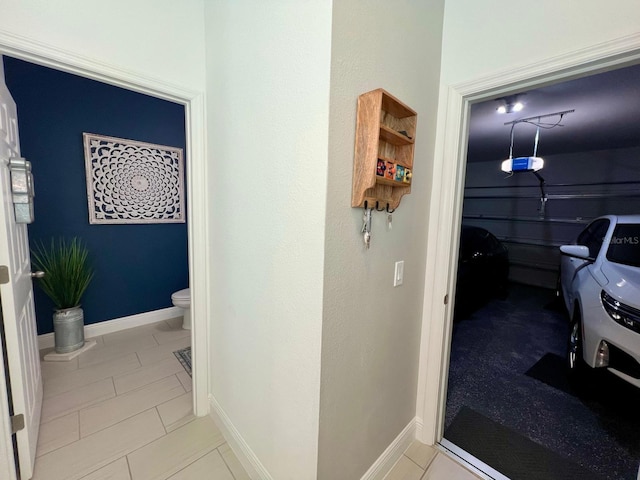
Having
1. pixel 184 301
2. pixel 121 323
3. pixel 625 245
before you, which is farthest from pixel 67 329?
pixel 625 245

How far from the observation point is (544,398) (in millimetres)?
1961

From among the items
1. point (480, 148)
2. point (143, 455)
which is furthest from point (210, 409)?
point (480, 148)

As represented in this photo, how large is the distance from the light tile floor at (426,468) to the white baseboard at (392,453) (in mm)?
29

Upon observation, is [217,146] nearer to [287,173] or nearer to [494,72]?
[287,173]

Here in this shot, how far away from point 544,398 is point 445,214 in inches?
69.6

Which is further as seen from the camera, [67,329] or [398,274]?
[67,329]

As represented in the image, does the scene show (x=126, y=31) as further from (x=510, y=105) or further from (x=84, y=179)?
(x=510, y=105)

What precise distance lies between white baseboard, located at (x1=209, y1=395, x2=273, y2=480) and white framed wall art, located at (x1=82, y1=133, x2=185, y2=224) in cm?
213

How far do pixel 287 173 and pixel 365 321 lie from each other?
2.28 ft

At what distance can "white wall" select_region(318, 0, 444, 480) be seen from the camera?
0.90 metres

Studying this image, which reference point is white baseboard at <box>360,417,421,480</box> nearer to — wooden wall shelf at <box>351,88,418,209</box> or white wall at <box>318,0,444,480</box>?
white wall at <box>318,0,444,480</box>

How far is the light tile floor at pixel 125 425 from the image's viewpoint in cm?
135

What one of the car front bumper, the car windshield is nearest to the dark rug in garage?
the car front bumper

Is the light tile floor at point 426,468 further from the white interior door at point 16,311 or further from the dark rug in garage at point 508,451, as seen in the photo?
the white interior door at point 16,311
